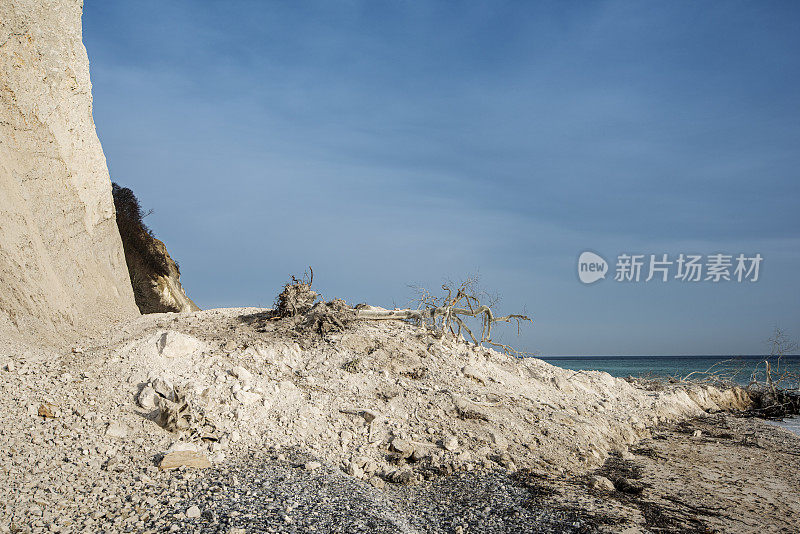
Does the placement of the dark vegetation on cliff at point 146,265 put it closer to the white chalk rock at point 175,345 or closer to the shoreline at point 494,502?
the white chalk rock at point 175,345

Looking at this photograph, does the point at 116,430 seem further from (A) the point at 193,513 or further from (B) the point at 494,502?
(B) the point at 494,502

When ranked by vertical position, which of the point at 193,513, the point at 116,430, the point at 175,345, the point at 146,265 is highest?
the point at 146,265

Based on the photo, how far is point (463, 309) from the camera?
10.8 meters

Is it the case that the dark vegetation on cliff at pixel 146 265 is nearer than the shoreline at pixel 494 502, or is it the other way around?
the shoreline at pixel 494 502

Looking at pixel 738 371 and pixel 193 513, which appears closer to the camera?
pixel 193 513

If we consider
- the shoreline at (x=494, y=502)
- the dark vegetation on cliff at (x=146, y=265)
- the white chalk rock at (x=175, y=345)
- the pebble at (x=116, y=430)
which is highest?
the dark vegetation on cliff at (x=146, y=265)

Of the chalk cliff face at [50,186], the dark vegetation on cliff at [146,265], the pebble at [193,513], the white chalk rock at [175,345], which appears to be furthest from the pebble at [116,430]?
the dark vegetation on cliff at [146,265]

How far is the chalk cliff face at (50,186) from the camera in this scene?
26.1ft

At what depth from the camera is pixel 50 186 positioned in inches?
353

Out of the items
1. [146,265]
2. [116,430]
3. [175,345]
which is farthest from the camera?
[146,265]

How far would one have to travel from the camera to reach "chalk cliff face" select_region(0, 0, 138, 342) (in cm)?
794

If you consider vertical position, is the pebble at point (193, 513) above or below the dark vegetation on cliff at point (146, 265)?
below

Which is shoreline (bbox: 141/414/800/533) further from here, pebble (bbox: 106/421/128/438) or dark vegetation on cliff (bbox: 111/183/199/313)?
dark vegetation on cliff (bbox: 111/183/199/313)

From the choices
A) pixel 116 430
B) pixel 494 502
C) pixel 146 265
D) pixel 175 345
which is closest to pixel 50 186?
pixel 175 345
